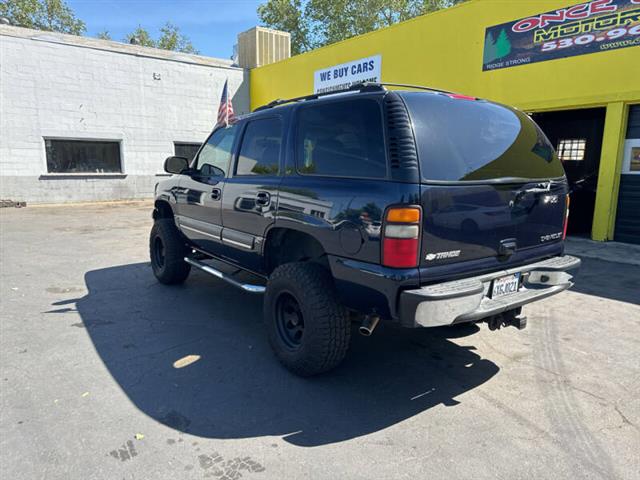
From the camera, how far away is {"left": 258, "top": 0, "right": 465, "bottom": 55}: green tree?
112 feet

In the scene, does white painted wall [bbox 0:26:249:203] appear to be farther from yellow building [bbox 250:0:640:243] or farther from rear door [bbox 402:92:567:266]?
rear door [bbox 402:92:567:266]

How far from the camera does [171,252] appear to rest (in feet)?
18.1

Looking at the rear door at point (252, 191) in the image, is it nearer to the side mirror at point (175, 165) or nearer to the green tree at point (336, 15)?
the side mirror at point (175, 165)

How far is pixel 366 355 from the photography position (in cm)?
379

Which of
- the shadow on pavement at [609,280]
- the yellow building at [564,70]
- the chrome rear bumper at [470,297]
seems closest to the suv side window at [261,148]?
the chrome rear bumper at [470,297]

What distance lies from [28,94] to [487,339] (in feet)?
52.2

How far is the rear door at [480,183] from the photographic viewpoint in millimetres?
2738

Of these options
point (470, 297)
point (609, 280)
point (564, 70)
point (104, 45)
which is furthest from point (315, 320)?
point (104, 45)

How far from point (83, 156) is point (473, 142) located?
1582 cm

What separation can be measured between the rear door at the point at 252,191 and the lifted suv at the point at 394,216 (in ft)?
0.06

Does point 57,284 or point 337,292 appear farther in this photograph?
point 57,284

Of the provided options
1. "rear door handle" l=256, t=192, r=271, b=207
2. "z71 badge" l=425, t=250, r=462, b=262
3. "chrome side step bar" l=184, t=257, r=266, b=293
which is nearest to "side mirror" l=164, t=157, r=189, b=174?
"chrome side step bar" l=184, t=257, r=266, b=293

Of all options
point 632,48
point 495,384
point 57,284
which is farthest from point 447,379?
point 632,48

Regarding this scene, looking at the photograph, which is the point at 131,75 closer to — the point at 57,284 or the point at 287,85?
the point at 287,85
